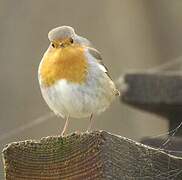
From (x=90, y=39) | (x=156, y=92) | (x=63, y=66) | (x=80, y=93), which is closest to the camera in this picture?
(x=63, y=66)

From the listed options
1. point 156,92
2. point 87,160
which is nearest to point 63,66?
point 156,92

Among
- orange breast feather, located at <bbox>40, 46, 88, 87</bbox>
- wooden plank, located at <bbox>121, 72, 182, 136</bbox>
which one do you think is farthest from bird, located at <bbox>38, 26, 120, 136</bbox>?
wooden plank, located at <bbox>121, 72, 182, 136</bbox>

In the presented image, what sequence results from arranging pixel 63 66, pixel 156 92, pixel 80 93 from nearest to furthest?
pixel 63 66 → pixel 80 93 → pixel 156 92

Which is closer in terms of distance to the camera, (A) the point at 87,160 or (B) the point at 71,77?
(A) the point at 87,160

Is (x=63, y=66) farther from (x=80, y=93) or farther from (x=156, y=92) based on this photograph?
(x=156, y=92)

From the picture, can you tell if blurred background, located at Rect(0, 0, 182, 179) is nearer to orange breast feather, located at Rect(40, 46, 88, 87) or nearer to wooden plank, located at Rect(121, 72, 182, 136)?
wooden plank, located at Rect(121, 72, 182, 136)

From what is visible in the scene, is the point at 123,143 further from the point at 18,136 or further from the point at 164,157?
the point at 18,136

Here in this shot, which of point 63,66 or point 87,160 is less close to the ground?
point 63,66
